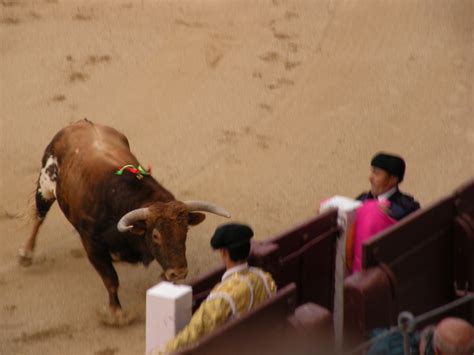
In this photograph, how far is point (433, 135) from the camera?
30.2ft

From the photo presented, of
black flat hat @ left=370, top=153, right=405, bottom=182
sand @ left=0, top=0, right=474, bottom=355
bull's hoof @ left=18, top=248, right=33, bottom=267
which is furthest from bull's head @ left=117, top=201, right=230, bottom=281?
black flat hat @ left=370, top=153, right=405, bottom=182

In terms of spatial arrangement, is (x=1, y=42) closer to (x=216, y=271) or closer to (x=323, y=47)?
(x=323, y=47)

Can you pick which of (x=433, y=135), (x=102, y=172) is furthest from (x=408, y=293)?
(x=433, y=135)

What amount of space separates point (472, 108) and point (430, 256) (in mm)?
4934

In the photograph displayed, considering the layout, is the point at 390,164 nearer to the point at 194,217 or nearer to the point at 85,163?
the point at 194,217

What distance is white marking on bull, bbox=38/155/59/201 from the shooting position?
23.9 feet

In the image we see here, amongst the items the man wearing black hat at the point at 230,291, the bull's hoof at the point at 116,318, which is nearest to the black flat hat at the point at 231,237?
the man wearing black hat at the point at 230,291

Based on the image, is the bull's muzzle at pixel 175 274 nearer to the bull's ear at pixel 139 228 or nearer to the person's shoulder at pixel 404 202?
the bull's ear at pixel 139 228

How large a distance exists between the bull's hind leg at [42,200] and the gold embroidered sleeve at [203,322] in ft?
11.1

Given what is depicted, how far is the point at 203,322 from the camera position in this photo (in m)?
4.02

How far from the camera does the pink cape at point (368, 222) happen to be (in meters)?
4.96

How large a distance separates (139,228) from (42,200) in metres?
1.29

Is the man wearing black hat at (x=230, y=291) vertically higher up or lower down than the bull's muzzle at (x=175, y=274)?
higher up

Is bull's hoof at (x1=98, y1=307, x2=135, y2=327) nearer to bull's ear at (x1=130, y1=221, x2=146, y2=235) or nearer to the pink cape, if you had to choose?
bull's ear at (x1=130, y1=221, x2=146, y2=235)
